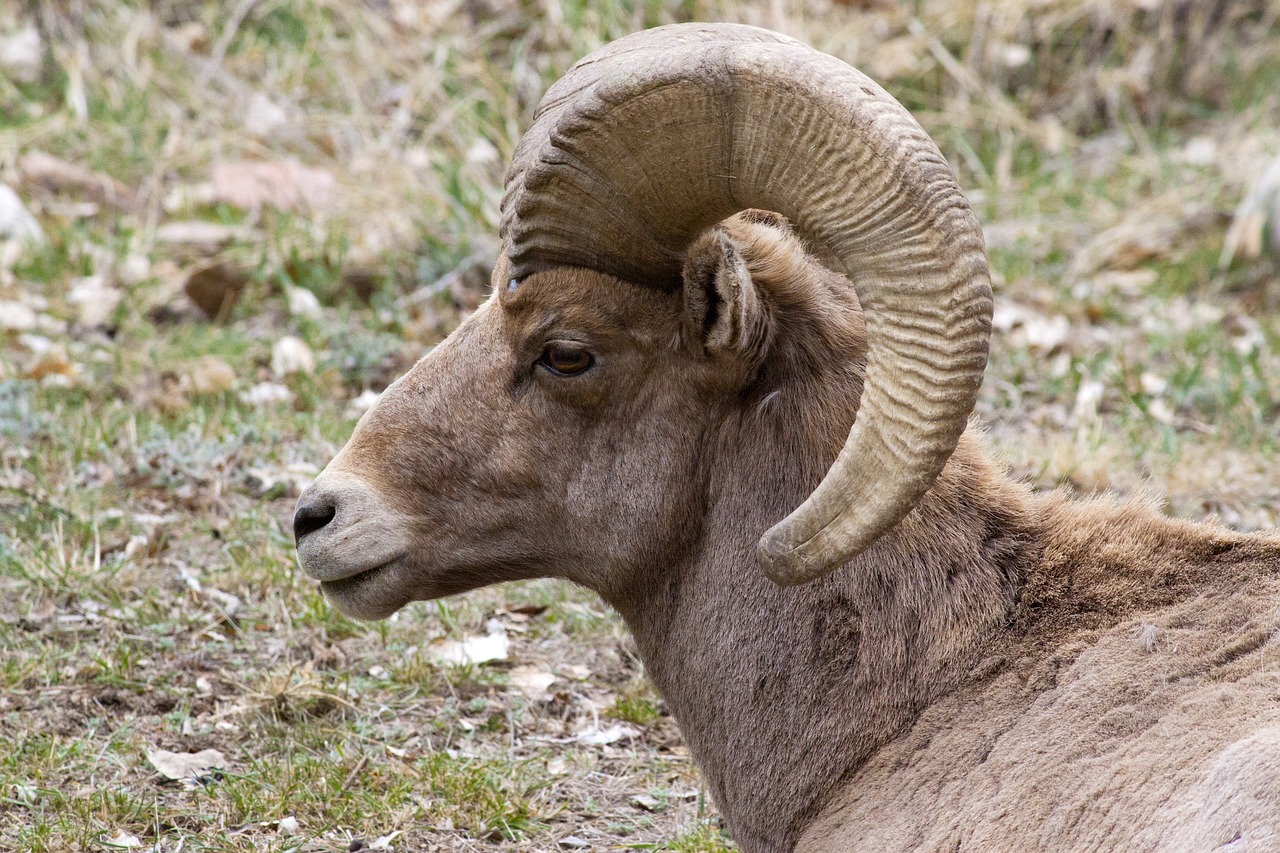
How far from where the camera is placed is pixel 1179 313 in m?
8.81

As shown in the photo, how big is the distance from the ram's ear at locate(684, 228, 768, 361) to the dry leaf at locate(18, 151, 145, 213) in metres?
6.78

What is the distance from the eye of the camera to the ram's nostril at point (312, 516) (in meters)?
3.76

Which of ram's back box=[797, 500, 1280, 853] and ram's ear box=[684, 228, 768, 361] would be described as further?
ram's ear box=[684, 228, 768, 361]

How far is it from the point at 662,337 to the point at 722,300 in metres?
0.22

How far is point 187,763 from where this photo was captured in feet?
15.1

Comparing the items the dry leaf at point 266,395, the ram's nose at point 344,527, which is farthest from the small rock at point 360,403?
the ram's nose at point 344,527

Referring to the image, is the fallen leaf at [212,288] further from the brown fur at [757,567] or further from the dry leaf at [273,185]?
the brown fur at [757,567]

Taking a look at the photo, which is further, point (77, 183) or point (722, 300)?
point (77, 183)

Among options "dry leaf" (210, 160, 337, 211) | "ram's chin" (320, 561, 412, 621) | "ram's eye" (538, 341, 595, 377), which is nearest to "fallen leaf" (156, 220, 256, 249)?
"dry leaf" (210, 160, 337, 211)

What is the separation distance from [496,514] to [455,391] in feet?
1.12

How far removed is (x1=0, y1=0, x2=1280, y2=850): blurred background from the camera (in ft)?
15.3

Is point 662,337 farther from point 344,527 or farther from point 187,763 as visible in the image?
point 187,763

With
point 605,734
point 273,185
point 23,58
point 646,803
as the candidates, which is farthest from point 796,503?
point 23,58

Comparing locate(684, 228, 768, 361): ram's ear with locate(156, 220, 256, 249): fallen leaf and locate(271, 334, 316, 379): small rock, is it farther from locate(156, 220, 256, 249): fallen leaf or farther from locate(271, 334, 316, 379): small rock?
locate(156, 220, 256, 249): fallen leaf
